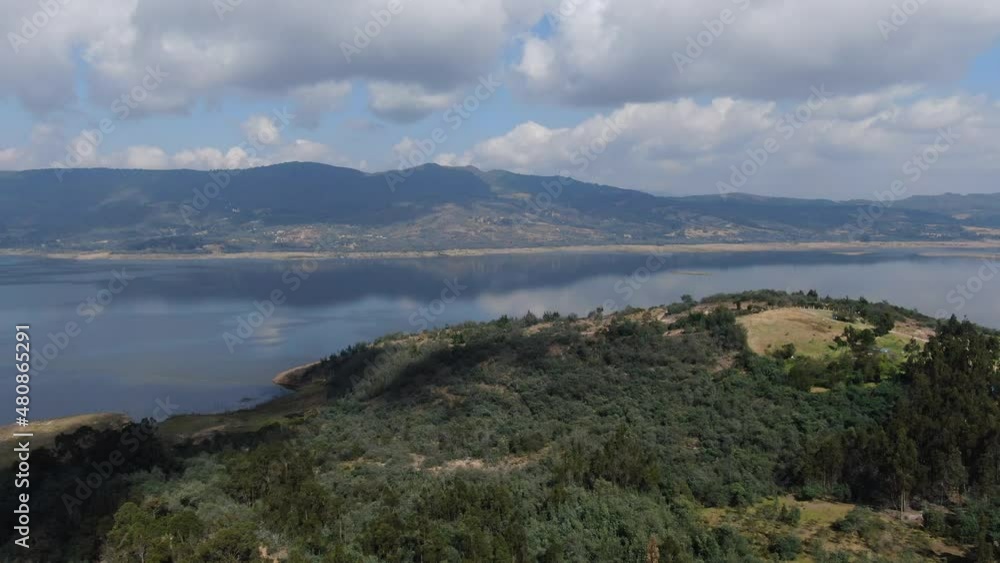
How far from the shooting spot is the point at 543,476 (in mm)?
22375

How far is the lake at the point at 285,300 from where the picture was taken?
5872 cm

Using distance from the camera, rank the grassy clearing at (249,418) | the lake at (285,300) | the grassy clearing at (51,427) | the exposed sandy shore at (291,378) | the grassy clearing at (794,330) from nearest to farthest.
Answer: the grassy clearing at (794,330) → the grassy clearing at (51,427) → the grassy clearing at (249,418) → the exposed sandy shore at (291,378) → the lake at (285,300)

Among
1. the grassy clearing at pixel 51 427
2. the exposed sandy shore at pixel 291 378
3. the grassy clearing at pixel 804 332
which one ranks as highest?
the grassy clearing at pixel 804 332

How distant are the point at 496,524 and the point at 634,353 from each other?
776 inches

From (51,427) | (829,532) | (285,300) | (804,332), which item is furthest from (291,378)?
(285,300)

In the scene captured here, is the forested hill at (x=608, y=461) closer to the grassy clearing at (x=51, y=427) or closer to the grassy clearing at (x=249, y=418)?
the grassy clearing at (x=249, y=418)

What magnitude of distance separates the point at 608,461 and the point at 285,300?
96647 millimetres

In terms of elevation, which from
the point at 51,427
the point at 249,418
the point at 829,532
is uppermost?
the point at 829,532

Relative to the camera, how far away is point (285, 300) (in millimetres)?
110188

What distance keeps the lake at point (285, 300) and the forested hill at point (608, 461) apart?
23.2 meters

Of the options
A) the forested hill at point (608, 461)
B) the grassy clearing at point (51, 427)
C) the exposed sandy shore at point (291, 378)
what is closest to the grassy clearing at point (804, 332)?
the forested hill at point (608, 461)

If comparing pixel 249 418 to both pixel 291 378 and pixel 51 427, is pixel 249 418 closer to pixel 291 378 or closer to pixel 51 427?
pixel 51 427

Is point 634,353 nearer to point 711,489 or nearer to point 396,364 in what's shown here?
point 711,489

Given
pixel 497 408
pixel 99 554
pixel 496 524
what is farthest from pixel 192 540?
pixel 497 408
